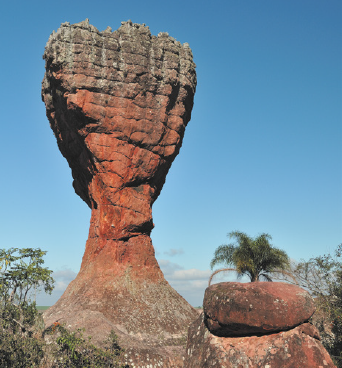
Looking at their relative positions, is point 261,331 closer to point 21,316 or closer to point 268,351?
point 268,351

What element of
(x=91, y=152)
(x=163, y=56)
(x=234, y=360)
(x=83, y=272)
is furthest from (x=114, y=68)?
(x=234, y=360)

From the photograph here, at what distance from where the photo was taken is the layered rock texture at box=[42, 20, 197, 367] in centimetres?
2206

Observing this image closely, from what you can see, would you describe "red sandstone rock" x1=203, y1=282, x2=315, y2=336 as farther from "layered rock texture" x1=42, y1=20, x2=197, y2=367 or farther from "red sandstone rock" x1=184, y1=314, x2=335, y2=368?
"layered rock texture" x1=42, y1=20, x2=197, y2=367

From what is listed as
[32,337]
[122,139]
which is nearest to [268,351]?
[32,337]

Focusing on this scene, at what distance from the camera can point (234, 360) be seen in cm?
998

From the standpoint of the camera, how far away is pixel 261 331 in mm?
10125

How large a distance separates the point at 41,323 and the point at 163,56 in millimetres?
16054

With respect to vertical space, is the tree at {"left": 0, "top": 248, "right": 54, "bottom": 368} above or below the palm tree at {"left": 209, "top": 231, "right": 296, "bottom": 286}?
below

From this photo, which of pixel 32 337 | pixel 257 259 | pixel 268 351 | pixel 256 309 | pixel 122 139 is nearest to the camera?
pixel 268 351

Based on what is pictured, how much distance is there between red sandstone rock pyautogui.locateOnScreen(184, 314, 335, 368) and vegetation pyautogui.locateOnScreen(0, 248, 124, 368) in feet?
16.3

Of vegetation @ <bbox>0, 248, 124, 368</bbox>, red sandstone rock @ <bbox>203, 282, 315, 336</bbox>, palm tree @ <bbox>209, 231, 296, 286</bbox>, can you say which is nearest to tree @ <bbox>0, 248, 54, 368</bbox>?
vegetation @ <bbox>0, 248, 124, 368</bbox>

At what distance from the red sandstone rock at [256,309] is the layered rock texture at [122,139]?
10805 millimetres

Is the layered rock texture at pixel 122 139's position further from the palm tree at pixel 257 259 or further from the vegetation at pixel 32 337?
the palm tree at pixel 257 259

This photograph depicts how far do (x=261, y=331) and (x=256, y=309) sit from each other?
0.57 meters
